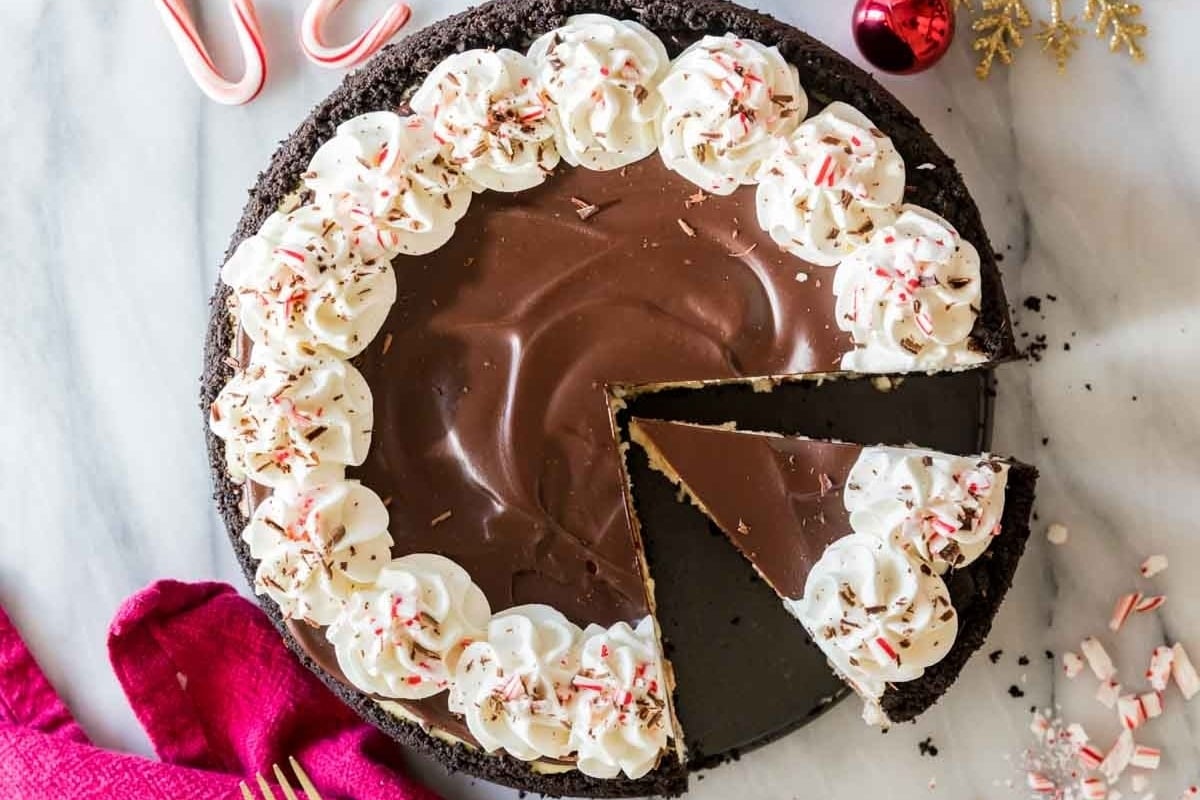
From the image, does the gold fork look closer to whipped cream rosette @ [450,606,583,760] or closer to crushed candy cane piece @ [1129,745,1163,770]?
whipped cream rosette @ [450,606,583,760]

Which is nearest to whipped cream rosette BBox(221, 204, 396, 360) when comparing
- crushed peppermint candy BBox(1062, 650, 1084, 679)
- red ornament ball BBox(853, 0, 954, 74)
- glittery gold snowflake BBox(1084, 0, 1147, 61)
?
red ornament ball BBox(853, 0, 954, 74)

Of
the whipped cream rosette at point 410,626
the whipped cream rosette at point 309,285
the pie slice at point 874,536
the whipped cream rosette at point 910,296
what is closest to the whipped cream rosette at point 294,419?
the whipped cream rosette at point 309,285

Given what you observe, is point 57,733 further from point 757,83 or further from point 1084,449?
point 1084,449

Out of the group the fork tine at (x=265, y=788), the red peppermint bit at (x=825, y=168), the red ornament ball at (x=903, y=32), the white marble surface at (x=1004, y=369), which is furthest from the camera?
the white marble surface at (x=1004, y=369)

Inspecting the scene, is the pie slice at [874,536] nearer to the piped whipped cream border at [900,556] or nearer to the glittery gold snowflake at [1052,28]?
the piped whipped cream border at [900,556]

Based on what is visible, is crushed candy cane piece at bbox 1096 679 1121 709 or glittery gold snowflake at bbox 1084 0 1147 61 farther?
crushed candy cane piece at bbox 1096 679 1121 709

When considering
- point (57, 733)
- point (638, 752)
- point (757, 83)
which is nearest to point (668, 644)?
point (638, 752)
